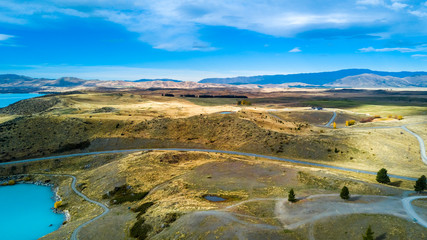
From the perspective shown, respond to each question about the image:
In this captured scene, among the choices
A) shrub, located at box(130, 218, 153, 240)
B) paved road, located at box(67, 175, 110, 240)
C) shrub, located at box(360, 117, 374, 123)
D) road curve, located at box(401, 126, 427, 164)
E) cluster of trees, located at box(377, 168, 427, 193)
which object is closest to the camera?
→ shrub, located at box(130, 218, 153, 240)

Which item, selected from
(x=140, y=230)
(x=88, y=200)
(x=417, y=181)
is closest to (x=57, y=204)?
(x=88, y=200)

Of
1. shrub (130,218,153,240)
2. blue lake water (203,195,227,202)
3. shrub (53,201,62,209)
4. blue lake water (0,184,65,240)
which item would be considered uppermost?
blue lake water (203,195,227,202)

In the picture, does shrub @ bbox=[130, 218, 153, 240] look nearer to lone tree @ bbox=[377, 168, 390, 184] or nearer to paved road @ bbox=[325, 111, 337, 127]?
lone tree @ bbox=[377, 168, 390, 184]

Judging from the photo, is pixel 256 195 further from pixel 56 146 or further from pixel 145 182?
pixel 56 146

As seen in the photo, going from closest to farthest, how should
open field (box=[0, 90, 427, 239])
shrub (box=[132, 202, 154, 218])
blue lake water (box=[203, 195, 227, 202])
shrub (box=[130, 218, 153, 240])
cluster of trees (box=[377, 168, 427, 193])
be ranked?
open field (box=[0, 90, 427, 239]), shrub (box=[130, 218, 153, 240]), cluster of trees (box=[377, 168, 427, 193]), shrub (box=[132, 202, 154, 218]), blue lake water (box=[203, 195, 227, 202])

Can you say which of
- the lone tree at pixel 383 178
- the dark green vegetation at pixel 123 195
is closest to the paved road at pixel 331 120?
the lone tree at pixel 383 178

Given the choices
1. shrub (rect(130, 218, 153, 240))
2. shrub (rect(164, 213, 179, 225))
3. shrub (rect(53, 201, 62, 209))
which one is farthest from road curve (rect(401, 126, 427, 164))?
shrub (rect(53, 201, 62, 209))
